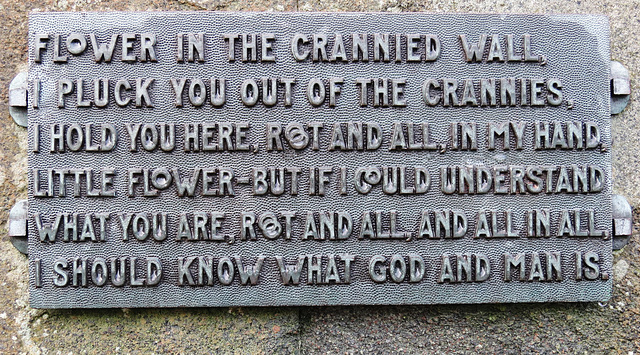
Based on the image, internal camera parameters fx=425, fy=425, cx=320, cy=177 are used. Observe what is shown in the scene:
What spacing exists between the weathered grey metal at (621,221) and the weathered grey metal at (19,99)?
2.59 m

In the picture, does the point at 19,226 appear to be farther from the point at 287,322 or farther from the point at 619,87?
the point at 619,87

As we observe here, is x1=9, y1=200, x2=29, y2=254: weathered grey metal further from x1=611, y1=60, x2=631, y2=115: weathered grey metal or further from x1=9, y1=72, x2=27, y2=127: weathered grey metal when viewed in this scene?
x1=611, y1=60, x2=631, y2=115: weathered grey metal

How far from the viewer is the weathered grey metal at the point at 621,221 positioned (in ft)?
6.02

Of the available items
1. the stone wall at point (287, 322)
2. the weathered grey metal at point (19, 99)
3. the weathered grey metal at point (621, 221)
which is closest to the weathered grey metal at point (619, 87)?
the stone wall at point (287, 322)

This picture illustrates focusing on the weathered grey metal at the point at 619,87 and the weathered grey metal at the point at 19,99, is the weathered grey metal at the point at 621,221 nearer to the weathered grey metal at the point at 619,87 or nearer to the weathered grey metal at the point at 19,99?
the weathered grey metal at the point at 619,87

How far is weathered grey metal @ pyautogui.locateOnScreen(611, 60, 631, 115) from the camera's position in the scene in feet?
6.18

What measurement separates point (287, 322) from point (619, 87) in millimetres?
1795

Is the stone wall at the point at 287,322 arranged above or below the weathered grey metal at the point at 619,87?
below

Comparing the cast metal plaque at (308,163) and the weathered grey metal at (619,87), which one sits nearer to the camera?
the cast metal plaque at (308,163)

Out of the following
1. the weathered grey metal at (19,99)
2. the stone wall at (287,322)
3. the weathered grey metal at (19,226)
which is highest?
the weathered grey metal at (19,99)

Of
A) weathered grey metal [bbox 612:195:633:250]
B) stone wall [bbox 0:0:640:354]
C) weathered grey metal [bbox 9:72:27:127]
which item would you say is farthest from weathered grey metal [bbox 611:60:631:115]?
weathered grey metal [bbox 9:72:27:127]

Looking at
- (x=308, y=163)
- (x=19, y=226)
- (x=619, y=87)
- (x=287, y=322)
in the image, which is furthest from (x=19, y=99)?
(x=619, y=87)

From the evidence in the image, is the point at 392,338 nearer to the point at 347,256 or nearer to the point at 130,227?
the point at 347,256

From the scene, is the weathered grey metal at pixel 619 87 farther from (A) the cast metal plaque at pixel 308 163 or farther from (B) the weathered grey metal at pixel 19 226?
(B) the weathered grey metal at pixel 19 226
